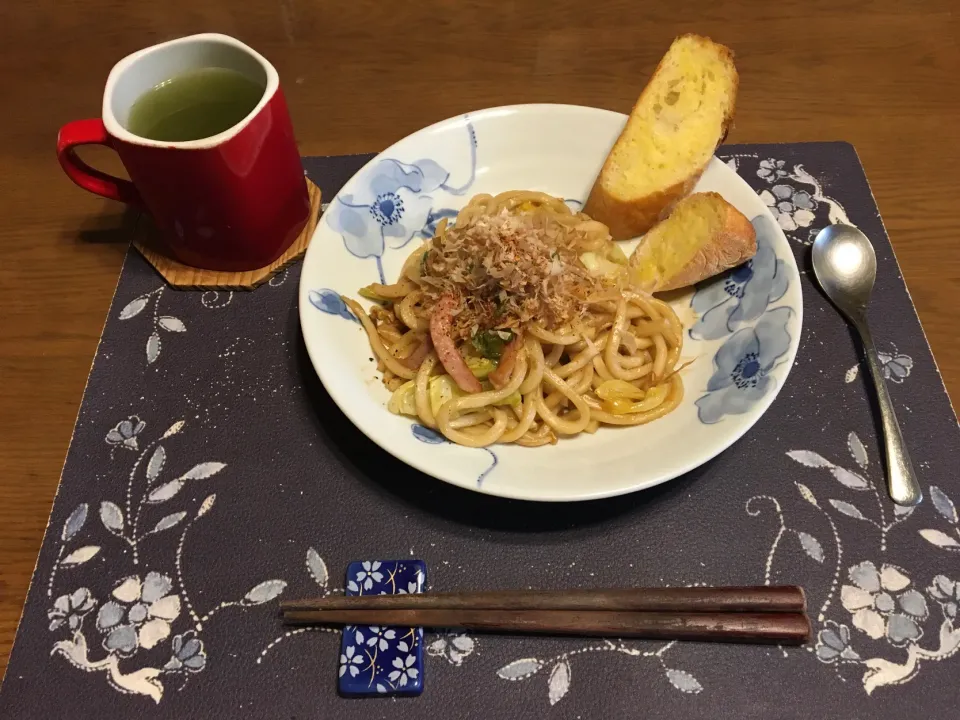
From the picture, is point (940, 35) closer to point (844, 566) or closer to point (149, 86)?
point (844, 566)


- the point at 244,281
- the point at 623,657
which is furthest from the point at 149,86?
the point at 623,657

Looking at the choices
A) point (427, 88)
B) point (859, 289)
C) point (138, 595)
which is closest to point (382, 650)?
point (138, 595)

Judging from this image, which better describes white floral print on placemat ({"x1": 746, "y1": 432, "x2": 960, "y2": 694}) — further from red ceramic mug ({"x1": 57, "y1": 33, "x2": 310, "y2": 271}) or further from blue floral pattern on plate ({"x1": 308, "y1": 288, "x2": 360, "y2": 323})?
red ceramic mug ({"x1": 57, "y1": 33, "x2": 310, "y2": 271})

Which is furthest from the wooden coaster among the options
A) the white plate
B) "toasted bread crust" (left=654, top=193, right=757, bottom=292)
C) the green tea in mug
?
"toasted bread crust" (left=654, top=193, right=757, bottom=292)

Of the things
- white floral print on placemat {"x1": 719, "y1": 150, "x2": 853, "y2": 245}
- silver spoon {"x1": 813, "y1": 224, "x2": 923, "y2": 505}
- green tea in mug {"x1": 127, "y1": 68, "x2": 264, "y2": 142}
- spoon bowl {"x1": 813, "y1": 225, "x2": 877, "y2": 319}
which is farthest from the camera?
white floral print on placemat {"x1": 719, "y1": 150, "x2": 853, "y2": 245}

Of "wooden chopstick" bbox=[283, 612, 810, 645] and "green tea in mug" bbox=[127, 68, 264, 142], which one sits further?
"green tea in mug" bbox=[127, 68, 264, 142]

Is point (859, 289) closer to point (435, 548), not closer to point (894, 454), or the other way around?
point (894, 454)
